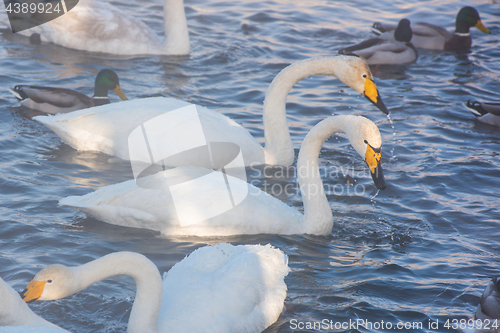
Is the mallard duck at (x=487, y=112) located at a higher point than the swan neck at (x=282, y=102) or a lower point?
lower

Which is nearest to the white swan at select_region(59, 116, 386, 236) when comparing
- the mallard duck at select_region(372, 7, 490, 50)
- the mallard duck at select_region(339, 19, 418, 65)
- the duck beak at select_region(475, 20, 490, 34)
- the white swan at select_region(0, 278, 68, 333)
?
the white swan at select_region(0, 278, 68, 333)

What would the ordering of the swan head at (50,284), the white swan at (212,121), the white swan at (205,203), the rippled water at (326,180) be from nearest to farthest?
1. the swan head at (50,284)
2. the rippled water at (326,180)
3. the white swan at (205,203)
4. the white swan at (212,121)

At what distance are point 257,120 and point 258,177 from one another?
6.38 ft

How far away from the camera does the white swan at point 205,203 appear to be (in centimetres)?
578

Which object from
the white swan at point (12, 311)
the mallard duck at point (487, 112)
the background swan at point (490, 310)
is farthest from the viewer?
the mallard duck at point (487, 112)

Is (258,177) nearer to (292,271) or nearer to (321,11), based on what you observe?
Answer: (292,271)

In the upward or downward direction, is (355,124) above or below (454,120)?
above

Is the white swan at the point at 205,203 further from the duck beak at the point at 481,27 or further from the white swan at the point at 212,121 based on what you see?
the duck beak at the point at 481,27

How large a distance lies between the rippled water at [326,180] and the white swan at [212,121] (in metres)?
0.26

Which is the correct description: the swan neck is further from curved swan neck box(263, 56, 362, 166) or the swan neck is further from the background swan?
the background swan

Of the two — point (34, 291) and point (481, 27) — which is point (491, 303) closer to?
point (34, 291)

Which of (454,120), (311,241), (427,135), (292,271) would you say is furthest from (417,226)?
(454,120)

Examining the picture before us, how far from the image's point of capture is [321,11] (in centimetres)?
1519

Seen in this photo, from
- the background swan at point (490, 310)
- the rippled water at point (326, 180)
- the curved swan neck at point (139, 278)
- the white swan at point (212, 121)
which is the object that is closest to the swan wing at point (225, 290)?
the curved swan neck at point (139, 278)
